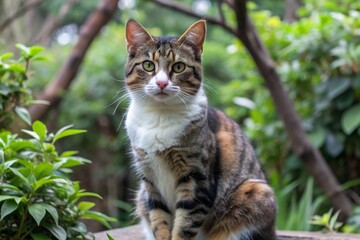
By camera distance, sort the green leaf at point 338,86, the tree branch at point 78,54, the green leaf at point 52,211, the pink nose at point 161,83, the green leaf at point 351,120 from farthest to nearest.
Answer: the tree branch at point 78,54 < the green leaf at point 338,86 < the green leaf at point 351,120 < the pink nose at point 161,83 < the green leaf at point 52,211

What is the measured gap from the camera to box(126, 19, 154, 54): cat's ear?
246 cm

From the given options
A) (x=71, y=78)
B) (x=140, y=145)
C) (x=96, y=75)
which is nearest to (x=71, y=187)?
(x=140, y=145)

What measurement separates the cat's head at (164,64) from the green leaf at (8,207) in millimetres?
689

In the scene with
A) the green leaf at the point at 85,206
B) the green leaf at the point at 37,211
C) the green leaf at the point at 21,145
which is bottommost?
the green leaf at the point at 85,206

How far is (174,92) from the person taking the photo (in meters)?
2.32

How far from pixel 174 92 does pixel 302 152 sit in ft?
6.25

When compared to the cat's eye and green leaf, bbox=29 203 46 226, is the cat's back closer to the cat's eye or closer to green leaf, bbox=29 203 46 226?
the cat's eye

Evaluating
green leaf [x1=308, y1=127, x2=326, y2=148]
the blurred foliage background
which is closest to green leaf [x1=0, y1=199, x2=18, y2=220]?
the blurred foliage background

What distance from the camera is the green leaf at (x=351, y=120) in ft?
12.9

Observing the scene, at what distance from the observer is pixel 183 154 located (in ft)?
7.75

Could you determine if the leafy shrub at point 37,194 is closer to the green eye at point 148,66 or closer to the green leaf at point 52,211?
the green leaf at point 52,211

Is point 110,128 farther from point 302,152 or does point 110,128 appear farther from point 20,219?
point 20,219

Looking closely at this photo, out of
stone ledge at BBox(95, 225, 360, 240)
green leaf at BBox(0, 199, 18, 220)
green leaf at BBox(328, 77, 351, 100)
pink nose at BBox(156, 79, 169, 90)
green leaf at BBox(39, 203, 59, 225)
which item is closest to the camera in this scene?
green leaf at BBox(0, 199, 18, 220)

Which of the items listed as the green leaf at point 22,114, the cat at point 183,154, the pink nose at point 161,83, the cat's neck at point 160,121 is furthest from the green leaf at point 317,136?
the green leaf at point 22,114
